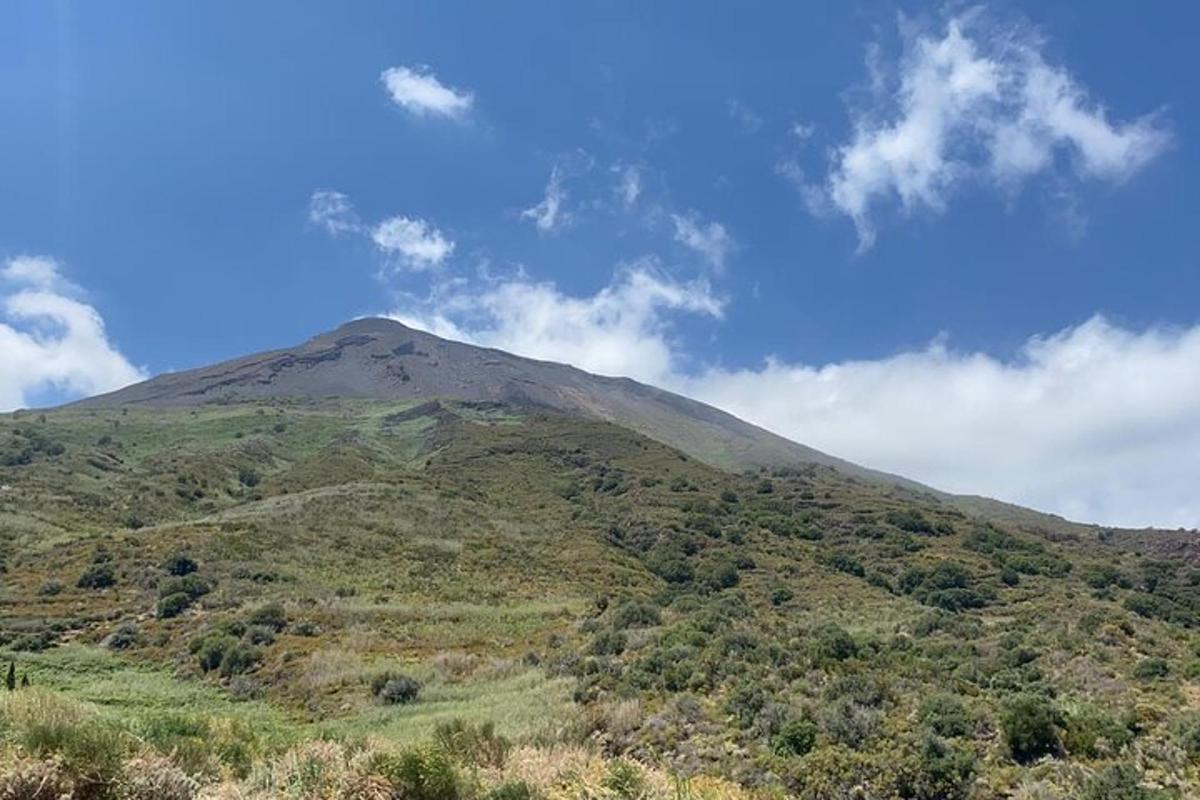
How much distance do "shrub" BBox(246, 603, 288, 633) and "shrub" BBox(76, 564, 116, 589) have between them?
33.3 feet

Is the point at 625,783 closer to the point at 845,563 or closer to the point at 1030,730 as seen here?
the point at 1030,730

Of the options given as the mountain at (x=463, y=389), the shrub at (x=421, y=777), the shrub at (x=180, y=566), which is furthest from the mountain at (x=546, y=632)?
the mountain at (x=463, y=389)

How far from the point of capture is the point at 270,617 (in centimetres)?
2792

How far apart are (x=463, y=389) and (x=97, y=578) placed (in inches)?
4421

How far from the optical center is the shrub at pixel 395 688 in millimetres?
19766

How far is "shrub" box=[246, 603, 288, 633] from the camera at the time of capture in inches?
1081

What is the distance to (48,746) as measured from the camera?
19.1 feet

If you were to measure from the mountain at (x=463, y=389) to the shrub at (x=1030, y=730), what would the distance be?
10509 cm

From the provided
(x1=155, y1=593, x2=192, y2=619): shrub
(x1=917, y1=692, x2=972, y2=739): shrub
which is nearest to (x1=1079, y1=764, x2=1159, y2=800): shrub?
(x1=917, y1=692, x2=972, y2=739): shrub

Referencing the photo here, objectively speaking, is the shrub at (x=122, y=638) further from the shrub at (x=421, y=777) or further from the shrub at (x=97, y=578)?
the shrub at (x=421, y=777)

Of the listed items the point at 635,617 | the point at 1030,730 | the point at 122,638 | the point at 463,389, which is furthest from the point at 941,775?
the point at 463,389

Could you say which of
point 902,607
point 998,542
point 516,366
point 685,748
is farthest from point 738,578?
point 516,366

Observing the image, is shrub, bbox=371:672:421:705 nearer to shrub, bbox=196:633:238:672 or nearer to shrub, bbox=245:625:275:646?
shrub, bbox=196:633:238:672

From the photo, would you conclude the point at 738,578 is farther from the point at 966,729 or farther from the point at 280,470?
the point at 280,470
